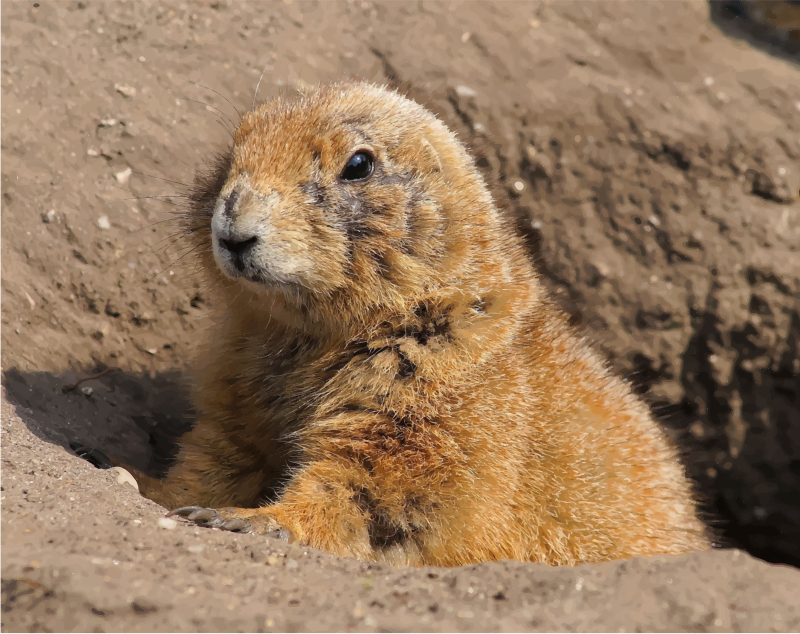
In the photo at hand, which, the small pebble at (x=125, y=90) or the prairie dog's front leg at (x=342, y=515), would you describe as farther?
the small pebble at (x=125, y=90)

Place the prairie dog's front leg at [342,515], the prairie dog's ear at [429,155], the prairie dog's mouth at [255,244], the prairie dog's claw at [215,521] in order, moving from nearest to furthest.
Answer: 1. the prairie dog's claw at [215,521]
2. the prairie dog's front leg at [342,515]
3. the prairie dog's mouth at [255,244]
4. the prairie dog's ear at [429,155]

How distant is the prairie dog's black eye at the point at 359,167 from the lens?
154 inches

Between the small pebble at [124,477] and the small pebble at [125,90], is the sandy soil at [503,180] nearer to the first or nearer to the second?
the small pebble at [125,90]

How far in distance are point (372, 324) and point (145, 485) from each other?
5.49ft

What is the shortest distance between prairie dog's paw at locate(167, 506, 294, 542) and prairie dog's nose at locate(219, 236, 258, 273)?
3.82 ft

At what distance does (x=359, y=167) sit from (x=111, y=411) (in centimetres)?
261

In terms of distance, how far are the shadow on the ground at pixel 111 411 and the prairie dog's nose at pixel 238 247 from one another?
148 cm

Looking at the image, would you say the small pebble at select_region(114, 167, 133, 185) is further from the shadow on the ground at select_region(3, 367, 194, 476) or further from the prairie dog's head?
the prairie dog's head

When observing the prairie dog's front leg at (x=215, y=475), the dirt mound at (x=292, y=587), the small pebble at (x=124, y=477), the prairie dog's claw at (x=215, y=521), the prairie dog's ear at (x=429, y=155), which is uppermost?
the prairie dog's ear at (x=429, y=155)

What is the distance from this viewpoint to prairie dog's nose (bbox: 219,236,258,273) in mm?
3521

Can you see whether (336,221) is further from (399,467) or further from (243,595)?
(243,595)

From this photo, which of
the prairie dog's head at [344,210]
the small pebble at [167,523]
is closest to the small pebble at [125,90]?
the prairie dog's head at [344,210]

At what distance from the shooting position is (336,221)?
3.75m

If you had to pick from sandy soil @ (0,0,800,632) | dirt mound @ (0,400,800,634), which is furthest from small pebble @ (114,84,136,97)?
dirt mound @ (0,400,800,634)
